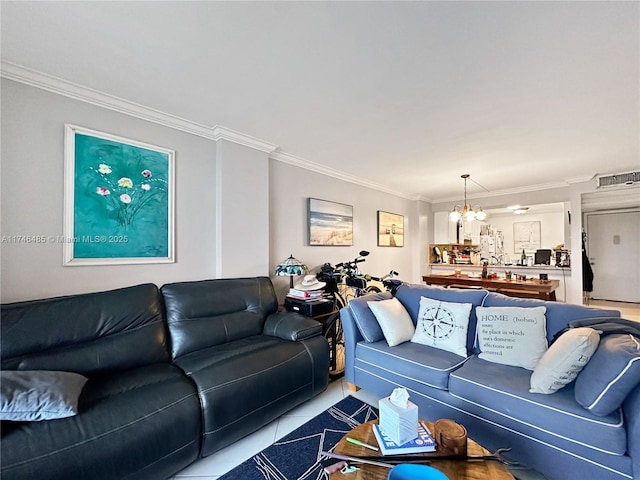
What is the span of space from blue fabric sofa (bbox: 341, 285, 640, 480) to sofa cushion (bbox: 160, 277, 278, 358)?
85 centimetres

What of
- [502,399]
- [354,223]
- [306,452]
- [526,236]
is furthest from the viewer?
[526,236]

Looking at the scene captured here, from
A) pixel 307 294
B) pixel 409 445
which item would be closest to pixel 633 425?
pixel 409 445

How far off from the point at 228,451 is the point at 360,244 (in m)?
3.39

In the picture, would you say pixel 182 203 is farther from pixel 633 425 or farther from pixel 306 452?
pixel 633 425

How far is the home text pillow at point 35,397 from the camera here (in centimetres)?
118

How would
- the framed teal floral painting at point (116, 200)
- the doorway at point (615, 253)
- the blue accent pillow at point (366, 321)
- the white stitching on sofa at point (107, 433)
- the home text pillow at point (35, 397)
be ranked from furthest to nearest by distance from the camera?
1. the doorway at point (615, 253)
2. the blue accent pillow at point (366, 321)
3. the framed teal floral painting at point (116, 200)
4. the home text pillow at point (35, 397)
5. the white stitching on sofa at point (107, 433)

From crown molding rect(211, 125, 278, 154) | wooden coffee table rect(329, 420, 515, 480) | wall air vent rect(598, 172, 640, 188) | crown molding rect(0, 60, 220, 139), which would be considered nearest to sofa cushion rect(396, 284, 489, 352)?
wooden coffee table rect(329, 420, 515, 480)

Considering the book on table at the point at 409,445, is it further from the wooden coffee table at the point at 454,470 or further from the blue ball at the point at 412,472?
the blue ball at the point at 412,472

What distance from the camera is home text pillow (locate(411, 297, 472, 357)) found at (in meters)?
2.13

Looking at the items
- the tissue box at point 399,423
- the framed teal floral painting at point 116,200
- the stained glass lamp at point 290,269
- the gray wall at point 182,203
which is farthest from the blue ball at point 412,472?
the framed teal floral painting at point 116,200

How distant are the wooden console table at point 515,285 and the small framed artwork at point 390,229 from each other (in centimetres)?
123

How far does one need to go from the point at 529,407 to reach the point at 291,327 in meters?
1.64

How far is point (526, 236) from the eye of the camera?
7.28m

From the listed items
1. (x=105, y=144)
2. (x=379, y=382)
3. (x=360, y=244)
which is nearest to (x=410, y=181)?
(x=360, y=244)
